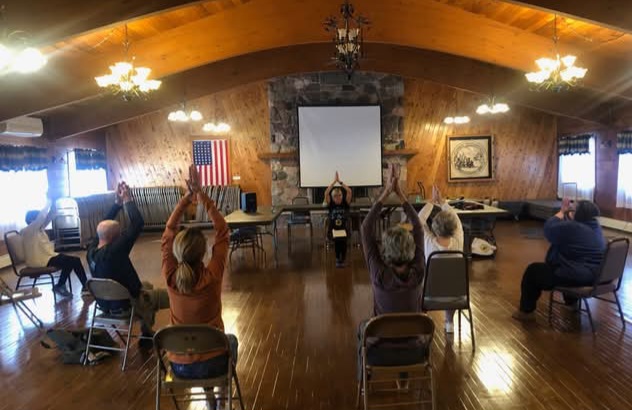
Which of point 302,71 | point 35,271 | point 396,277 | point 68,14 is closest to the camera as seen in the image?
point 396,277

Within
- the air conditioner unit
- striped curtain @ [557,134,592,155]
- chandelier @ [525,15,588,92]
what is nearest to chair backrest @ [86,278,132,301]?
the air conditioner unit

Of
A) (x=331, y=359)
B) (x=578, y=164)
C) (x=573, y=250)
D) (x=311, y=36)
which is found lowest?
(x=331, y=359)

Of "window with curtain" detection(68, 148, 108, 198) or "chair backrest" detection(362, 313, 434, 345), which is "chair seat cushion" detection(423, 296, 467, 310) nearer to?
"chair backrest" detection(362, 313, 434, 345)

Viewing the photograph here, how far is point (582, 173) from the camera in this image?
34.4 ft

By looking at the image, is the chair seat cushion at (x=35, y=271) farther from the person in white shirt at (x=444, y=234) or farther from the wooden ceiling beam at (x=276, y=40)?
the person in white shirt at (x=444, y=234)

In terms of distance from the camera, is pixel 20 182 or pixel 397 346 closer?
pixel 397 346

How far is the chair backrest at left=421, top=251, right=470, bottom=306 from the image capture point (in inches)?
139

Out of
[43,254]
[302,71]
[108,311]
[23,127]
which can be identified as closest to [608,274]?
[108,311]

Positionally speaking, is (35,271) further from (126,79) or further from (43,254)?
(126,79)

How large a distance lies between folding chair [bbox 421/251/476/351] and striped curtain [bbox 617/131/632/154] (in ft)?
23.6

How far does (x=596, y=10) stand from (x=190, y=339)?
479 centimetres

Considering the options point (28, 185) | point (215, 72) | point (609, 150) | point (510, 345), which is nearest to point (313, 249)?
point (215, 72)

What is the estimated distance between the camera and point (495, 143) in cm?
1134

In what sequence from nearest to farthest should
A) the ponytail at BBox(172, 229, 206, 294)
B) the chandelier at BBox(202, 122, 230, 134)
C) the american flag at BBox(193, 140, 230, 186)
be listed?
the ponytail at BBox(172, 229, 206, 294) < the chandelier at BBox(202, 122, 230, 134) < the american flag at BBox(193, 140, 230, 186)
